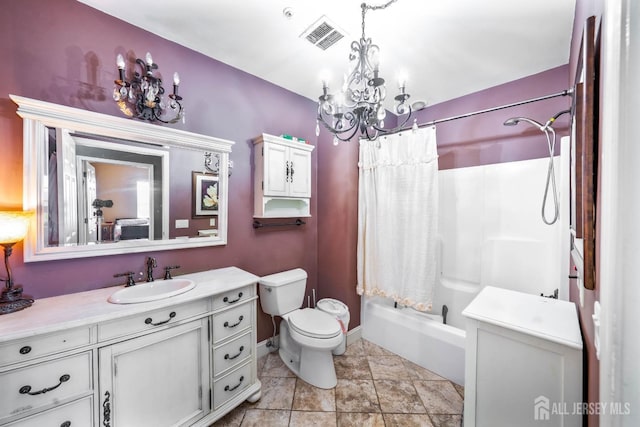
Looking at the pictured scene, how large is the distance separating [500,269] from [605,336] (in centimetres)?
202

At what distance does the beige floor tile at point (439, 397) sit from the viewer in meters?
1.73

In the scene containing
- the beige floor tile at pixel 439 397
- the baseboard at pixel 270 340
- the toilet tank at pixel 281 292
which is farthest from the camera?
the baseboard at pixel 270 340

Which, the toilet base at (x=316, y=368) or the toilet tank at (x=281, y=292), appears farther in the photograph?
the toilet tank at (x=281, y=292)

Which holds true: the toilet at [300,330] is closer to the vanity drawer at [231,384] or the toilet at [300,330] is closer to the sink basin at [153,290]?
the vanity drawer at [231,384]

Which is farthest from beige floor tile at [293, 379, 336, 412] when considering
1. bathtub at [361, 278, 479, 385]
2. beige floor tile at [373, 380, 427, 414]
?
bathtub at [361, 278, 479, 385]

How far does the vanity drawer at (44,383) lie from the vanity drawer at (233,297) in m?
0.61

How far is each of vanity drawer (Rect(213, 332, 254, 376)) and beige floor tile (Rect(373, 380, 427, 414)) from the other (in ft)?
3.41

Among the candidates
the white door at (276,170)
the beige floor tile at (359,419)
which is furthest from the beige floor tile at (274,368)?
the white door at (276,170)

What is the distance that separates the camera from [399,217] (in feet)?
7.82

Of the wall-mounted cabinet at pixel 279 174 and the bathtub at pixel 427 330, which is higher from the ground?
the wall-mounted cabinet at pixel 279 174

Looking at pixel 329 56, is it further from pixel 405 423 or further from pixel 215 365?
pixel 405 423

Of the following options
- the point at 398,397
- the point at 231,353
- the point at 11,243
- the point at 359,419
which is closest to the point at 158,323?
the point at 231,353

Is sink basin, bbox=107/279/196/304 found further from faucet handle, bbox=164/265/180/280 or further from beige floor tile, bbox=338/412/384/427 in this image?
beige floor tile, bbox=338/412/384/427

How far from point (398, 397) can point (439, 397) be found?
11.8 inches
